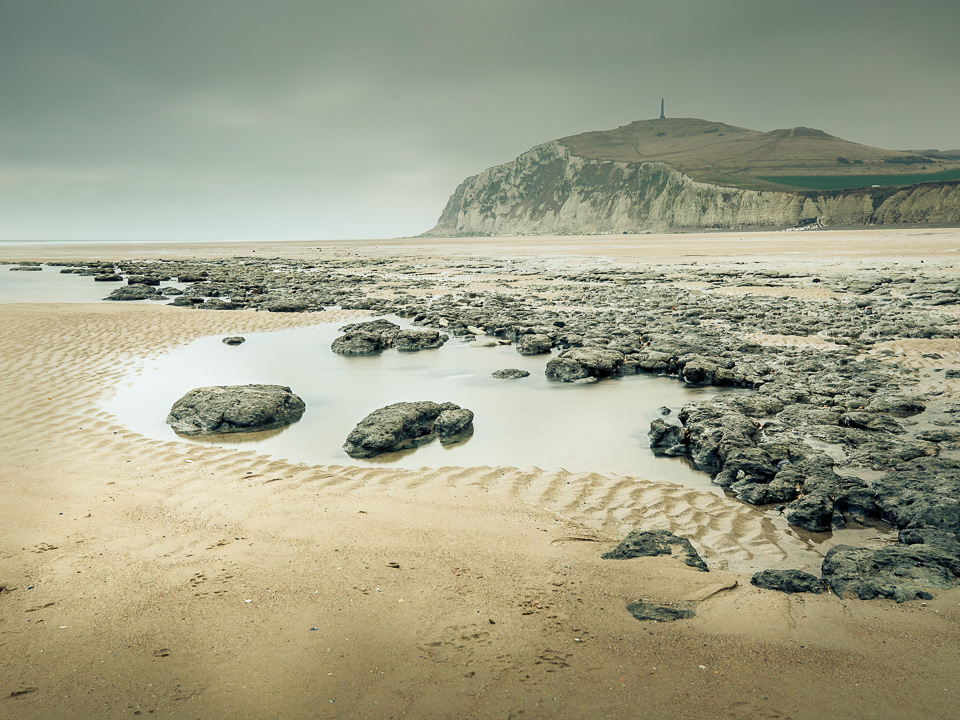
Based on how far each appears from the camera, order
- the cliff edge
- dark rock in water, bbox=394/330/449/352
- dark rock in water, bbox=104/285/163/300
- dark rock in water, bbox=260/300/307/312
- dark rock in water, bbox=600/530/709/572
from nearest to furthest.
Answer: dark rock in water, bbox=600/530/709/572 → dark rock in water, bbox=394/330/449/352 → dark rock in water, bbox=260/300/307/312 → dark rock in water, bbox=104/285/163/300 → the cliff edge

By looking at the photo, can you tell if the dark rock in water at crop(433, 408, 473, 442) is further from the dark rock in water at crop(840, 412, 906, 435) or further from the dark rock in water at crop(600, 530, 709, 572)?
the dark rock in water at crop(840, 412, 906, 435)

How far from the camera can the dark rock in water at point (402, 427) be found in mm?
7164

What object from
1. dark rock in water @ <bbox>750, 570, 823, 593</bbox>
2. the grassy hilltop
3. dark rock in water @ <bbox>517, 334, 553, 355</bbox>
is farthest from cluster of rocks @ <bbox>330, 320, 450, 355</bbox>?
the grassy hilltop

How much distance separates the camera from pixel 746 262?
35.2 meters

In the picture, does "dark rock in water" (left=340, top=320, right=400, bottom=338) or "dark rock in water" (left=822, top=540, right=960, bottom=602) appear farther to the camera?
"dark rock in water" (left=340, top=320, right=400, bottom=338)

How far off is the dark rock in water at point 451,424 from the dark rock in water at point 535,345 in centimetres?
557

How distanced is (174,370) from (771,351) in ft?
43.8

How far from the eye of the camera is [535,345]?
1331 cm

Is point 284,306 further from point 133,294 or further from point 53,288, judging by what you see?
point 53,288

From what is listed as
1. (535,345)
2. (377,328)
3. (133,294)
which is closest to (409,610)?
(535,345)

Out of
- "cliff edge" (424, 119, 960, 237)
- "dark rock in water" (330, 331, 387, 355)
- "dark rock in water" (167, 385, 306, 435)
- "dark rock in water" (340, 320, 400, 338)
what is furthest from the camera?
"cliff edge" (424, 119, 960, 237)

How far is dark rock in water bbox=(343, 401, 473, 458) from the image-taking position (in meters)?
7.16

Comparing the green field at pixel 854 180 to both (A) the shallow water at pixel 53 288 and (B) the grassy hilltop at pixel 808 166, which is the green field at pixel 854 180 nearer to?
(B) the grassy hilltop at pixel 808 166

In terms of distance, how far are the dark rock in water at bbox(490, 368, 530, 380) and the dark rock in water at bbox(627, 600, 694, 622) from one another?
7649 millimetres
